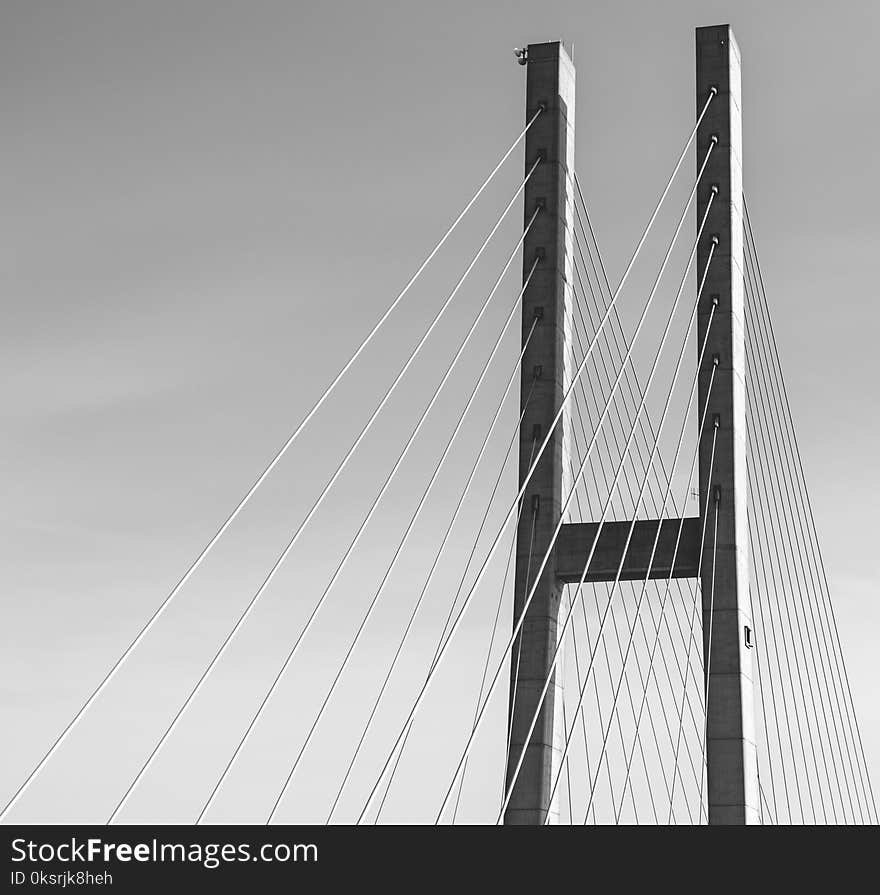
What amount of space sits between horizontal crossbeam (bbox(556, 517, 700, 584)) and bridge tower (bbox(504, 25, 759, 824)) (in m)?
0.01

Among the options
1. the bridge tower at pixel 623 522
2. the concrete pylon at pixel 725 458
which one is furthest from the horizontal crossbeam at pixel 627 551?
the concrete pylon at pixel 725 458

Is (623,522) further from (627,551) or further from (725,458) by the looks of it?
(725,458)

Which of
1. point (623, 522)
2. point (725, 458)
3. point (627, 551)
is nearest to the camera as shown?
point (627, 551)

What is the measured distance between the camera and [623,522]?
12.8 meters

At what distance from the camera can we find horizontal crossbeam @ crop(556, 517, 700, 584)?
41.4 feet

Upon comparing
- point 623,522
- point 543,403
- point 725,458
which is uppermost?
point 543,403

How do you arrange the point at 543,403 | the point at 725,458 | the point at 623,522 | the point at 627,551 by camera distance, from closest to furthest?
1. the point at 627,551
2. the point at 623,522
3. the point at 543,403
4. the point at 725,458

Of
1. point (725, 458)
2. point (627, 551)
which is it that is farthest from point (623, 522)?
point (725, 458)

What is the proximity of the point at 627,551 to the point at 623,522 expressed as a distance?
270mm

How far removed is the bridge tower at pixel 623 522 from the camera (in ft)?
40.1

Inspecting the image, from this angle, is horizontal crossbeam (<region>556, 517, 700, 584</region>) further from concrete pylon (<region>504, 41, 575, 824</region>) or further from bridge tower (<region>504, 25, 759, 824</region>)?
concrete pylon (<region>504, 41, 575, 824</region>)

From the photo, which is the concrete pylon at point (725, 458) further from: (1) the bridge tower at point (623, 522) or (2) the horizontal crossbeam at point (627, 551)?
(2) the horizontal crossbeam at point (627, 551)

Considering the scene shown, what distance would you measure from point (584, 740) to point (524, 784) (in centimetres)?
96
